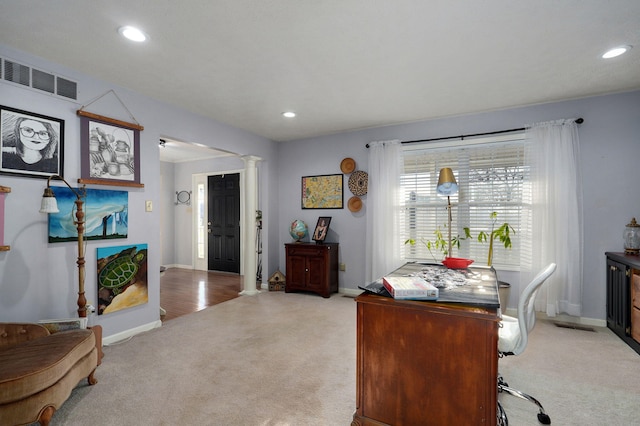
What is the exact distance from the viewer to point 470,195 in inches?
159

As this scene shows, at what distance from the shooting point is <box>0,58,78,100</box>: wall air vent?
2.39m

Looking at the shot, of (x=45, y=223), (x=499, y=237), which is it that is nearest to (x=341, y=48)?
(x=45, y=223)

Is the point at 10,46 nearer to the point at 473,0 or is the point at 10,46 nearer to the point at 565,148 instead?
the point at 473,0

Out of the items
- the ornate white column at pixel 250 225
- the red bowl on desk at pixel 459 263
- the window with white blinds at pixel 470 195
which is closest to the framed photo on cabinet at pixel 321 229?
the ornate white column at pixel 250 225

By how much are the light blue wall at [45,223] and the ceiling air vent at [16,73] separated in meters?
0.05

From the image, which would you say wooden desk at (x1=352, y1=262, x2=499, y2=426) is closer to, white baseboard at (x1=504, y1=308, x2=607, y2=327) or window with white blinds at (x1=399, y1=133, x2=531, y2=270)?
window with white blinds at (x1=399, y1=133, x2=531, y2=270)

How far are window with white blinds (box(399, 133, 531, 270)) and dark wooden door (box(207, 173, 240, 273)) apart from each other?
3552 millimetres

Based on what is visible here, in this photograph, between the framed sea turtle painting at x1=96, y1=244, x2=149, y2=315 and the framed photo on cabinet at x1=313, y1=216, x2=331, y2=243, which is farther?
the framed photo on cabinet at x1=313, y1=216, x2=331, y2=243

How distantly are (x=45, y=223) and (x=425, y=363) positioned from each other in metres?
2.98

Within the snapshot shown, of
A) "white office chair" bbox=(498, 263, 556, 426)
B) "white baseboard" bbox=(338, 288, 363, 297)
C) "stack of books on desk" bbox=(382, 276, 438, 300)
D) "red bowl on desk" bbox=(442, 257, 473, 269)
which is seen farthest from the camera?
"white baseboard" bbox=(338, 288, 363, 297)

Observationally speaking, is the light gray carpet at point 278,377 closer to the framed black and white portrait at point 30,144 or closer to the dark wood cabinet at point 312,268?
the dark wood cabinet at point 312,268

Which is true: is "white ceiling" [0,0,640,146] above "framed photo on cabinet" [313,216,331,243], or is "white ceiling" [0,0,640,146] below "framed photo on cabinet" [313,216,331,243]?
above

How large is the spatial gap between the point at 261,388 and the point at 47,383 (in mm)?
1194

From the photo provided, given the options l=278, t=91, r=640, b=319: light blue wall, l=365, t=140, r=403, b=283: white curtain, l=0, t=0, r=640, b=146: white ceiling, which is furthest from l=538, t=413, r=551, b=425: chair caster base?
l=365, t=140, r=403, b=283: white curtain
